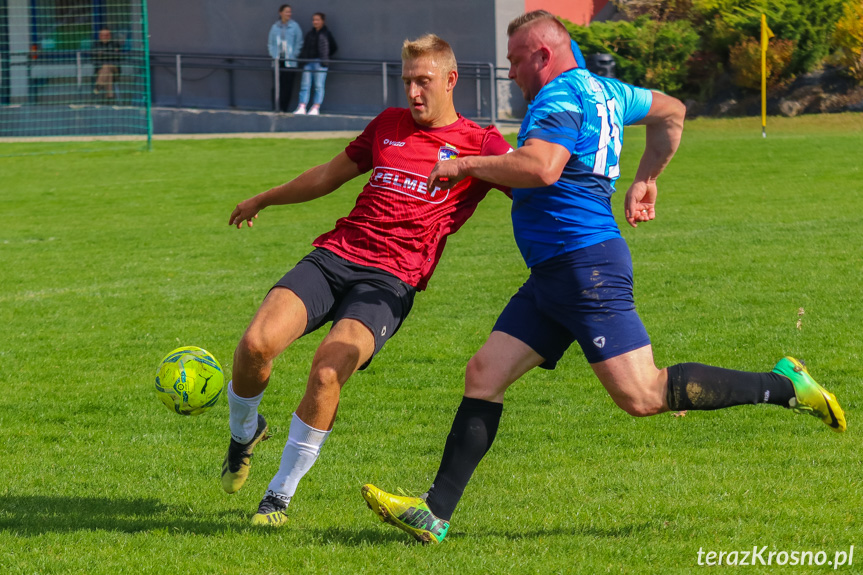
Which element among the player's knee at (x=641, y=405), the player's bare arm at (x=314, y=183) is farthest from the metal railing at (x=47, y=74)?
the player's knee at (x=641, y=405)

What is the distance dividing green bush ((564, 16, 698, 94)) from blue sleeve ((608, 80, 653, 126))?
19618 mm

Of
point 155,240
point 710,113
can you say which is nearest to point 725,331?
point 155,240

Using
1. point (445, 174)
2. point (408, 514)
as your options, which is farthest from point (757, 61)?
point (408, 514)

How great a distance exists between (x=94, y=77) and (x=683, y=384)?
2655cm

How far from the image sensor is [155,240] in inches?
502

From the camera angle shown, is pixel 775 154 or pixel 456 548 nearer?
pixel 456 548

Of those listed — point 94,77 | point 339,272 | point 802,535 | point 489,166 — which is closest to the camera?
point 489,166

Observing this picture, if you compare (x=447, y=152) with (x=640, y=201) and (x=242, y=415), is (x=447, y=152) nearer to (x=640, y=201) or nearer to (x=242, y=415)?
(x=640, y=201)

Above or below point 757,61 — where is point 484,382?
below

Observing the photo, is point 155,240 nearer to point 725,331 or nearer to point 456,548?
point 725,331

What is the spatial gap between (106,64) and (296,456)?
25.2 meters

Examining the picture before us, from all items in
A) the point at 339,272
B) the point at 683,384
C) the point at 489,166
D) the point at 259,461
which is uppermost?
the point at 489,166

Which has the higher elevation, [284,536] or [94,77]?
[94,77]

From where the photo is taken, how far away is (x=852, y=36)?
2275 centimetres
